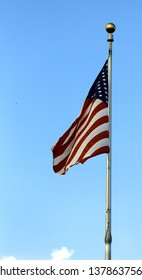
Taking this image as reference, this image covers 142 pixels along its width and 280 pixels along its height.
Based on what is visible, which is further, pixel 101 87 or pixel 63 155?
pixel 63 155

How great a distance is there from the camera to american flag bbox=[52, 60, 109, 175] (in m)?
30.2

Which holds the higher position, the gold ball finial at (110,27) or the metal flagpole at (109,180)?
the gold ball finial at (110,27)

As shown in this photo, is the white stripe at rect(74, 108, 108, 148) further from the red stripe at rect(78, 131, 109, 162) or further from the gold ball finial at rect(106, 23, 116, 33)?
the gold ball finial at rect(106, 23, 116, 33)

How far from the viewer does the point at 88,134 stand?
100ft

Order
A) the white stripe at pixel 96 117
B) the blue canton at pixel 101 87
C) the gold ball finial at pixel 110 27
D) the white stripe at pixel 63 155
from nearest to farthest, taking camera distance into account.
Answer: the white stripe at pixel 96 117, the blue canton at pixel 101 87, the white stripe at pixel 63 155, the gold ball finial at pixel 110 27

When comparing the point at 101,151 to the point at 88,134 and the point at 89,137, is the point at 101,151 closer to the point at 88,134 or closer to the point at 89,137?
the point at 89,137

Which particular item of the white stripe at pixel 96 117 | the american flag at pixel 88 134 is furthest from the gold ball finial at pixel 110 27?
the white stripe at pixel 96 117

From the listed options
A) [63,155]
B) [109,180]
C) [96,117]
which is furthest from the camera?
[63,155]

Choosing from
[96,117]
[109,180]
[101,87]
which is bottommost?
[109,180]

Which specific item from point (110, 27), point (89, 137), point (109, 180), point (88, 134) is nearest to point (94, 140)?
point (89, 137)

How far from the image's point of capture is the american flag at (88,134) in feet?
99.1

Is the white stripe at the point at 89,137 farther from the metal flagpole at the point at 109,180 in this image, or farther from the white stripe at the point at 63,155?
the white stripe at the point at 63,155

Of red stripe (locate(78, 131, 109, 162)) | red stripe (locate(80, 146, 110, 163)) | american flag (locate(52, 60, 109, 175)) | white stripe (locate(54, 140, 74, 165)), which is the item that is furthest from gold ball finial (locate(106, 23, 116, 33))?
red stripe (locate(80, 146, 110, 163))
